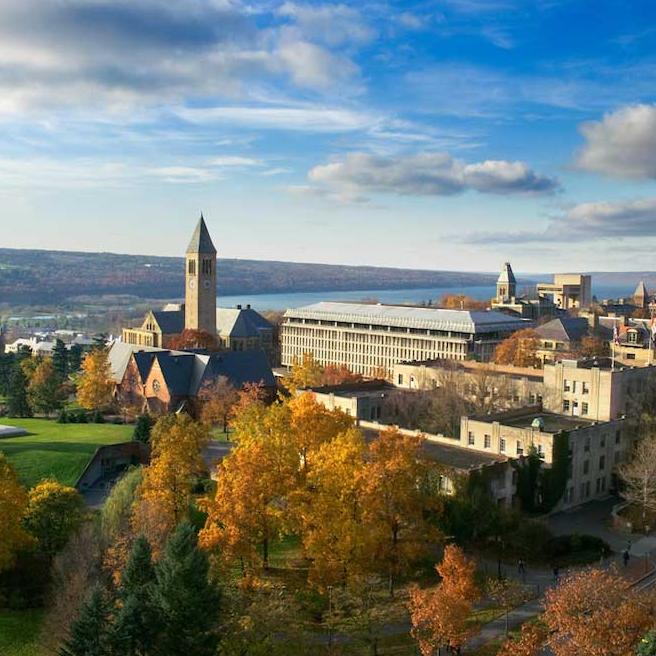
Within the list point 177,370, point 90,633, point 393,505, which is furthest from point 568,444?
point 177,370

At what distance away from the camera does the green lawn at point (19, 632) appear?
33.6m

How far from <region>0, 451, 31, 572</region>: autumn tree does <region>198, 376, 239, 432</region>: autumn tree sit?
105 ft

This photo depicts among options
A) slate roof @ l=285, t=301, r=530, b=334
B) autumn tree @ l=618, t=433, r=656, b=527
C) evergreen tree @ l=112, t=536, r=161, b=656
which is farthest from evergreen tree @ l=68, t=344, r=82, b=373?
evergreen tree @ l=112, t=536, r=161, b=656

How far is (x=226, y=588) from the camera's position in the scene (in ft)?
114

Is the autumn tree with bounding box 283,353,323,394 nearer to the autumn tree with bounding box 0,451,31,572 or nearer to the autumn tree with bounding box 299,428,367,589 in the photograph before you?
the autumn tree with bounding box 299,428,367,589

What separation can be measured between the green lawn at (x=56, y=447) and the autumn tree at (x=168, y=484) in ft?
43.1

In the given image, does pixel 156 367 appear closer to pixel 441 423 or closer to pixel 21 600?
pixel 441 423

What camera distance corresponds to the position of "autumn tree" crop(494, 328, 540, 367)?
9912 centimetres

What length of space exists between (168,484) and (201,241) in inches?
3205

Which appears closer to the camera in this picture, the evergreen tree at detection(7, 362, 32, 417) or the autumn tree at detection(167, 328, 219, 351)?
the evergreen tree at detection(7, 362, 32, 417)

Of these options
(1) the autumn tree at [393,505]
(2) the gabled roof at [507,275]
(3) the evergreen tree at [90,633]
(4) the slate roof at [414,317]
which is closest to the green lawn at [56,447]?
(1) the autumn tree at [393,505]

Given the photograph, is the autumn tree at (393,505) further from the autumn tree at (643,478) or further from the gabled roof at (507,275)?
the gabled roof at (507,275)

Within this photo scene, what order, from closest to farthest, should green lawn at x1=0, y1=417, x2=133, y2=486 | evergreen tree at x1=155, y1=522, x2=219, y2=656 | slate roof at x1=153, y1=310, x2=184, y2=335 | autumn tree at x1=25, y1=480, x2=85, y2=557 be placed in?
evergreen tree at x1=155, y1=522, x2=219, y2=656 → autumn tree at x1=25, y1=480, x2=85, y2=557 → green lawn at x1=0, y1=417, x2=133, y2=486 → slate roof at x1=153, y1=310, x2=184, y2=335

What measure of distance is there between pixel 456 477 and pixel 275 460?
39.5ft
